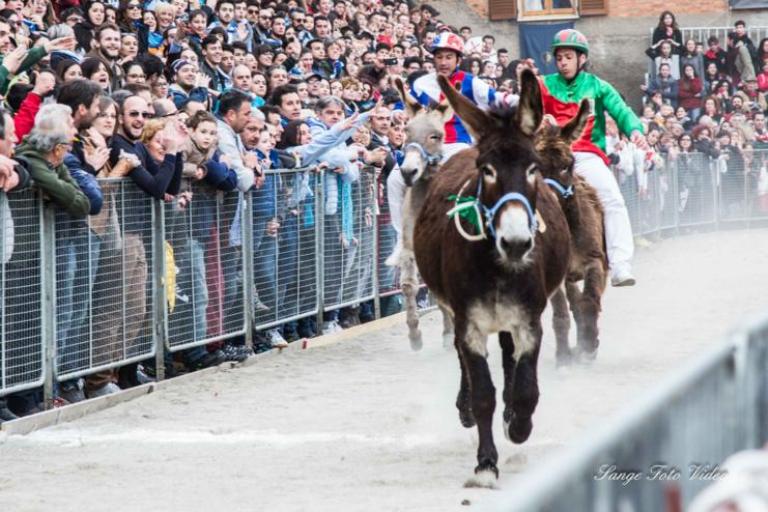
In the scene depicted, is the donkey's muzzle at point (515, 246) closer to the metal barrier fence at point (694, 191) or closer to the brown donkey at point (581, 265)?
the brown donkey at point (581, 265)

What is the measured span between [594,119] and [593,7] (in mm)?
27279

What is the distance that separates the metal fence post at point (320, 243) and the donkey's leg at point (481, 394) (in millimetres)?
5859

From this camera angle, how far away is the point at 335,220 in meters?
13.7

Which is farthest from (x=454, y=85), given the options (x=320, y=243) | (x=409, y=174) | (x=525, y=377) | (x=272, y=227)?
(x=525, y=377)

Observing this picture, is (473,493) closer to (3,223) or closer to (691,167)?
(3,223)

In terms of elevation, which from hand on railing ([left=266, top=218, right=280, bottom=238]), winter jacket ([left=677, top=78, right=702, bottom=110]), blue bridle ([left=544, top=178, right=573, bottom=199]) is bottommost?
hand on railing ([left=266, top=218, right=280, bottom=238])

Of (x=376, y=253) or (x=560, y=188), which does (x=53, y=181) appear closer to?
(x=560, y=188)

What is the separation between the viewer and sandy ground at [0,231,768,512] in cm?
708

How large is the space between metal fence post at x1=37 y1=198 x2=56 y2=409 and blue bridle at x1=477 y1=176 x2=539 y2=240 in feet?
10.1

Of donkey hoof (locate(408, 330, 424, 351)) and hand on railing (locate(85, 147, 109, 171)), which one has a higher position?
hand on railing (locate(85, 147, 109, 171))

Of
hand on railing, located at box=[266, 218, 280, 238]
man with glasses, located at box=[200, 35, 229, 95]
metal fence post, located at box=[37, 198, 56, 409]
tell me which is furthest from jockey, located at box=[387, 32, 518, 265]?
man with glasses, located at box=[200, 35, 229, 95]

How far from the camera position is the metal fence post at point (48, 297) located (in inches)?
354

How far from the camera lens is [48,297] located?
357 inches

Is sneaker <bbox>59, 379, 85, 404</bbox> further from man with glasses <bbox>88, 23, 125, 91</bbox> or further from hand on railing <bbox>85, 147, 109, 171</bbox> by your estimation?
man with glasses <bbox>88, 23, 125, 91</bbox>
